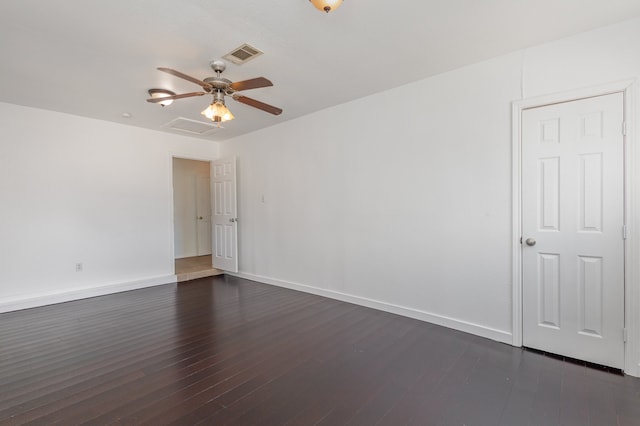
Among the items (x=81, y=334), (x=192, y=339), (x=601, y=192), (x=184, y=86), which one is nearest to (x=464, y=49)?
(x=601, y=192)

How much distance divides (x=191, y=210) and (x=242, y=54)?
5536 millimetres

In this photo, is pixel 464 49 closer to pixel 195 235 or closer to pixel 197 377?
pixel 197 377

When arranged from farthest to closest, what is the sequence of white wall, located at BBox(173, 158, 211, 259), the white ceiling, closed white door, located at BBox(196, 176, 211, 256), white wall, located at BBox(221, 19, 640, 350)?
closed white door, located at BBox(196, 176, 211, 256) → white wall, located at BBox(173, 158, 211, 259) → white wall, located at BBox(221, 19, 640, 350) → the white ceiling

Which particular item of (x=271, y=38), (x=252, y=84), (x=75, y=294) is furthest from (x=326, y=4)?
(x=75, y=294)

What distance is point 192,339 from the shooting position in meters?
2.78

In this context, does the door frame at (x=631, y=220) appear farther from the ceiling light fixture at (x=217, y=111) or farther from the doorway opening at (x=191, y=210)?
the doorway opening at (x=191, y=210)

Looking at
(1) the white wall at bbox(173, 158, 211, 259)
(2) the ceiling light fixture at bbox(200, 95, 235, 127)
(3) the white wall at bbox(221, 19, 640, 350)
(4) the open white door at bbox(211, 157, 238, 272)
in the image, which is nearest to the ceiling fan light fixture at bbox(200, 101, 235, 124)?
(2) the ceiling light fixture at bbox(200, 95, 235, 127)

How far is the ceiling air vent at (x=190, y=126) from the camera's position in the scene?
4374 millimetres

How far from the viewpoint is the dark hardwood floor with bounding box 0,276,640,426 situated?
1.76 m

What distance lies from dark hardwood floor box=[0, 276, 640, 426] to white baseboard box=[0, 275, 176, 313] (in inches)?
16.3

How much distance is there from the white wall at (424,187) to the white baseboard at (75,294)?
217 cm

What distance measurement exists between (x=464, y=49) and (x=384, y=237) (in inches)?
79.8

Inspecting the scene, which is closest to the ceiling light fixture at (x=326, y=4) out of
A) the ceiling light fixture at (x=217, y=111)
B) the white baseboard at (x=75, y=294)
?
the ceiling light fixture at (x=217, y=111)

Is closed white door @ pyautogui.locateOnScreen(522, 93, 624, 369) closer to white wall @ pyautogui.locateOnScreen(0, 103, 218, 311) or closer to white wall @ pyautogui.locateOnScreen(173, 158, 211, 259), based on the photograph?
white wall @ pyautogui.locateOnScreen(0, 103, 218, 311)
